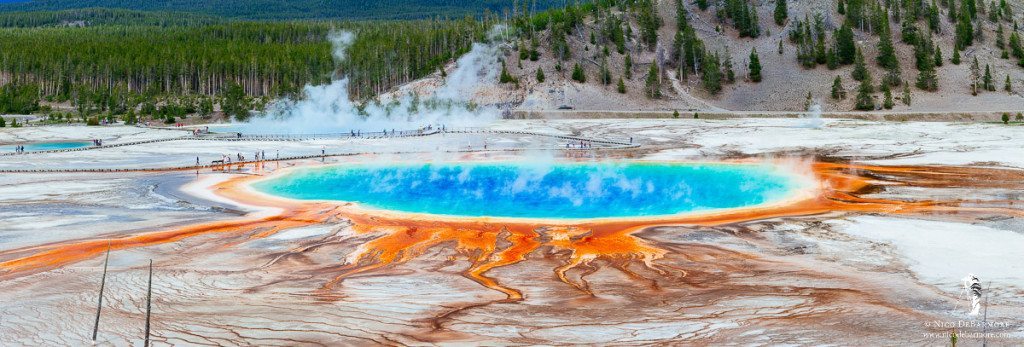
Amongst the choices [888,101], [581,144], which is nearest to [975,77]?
[888,101]

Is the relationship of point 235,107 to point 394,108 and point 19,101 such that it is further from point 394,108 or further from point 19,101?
point 19,101

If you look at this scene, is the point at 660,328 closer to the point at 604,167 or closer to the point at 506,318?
the point at 506,318

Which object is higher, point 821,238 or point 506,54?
point 506,54

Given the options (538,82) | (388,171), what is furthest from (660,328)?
(538,82)

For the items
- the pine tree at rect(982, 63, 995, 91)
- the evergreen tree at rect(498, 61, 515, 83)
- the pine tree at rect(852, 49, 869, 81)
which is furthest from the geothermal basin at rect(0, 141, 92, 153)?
the pine tree at rect(982, 63, 995, 91)

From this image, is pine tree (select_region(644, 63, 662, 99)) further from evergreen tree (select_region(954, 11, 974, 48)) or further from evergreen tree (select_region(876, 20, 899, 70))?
evergreen tree (select_region(954, 11, 974, 48))

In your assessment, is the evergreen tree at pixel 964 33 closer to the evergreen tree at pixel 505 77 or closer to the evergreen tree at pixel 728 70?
the evergreen tree at pixel 728 70
